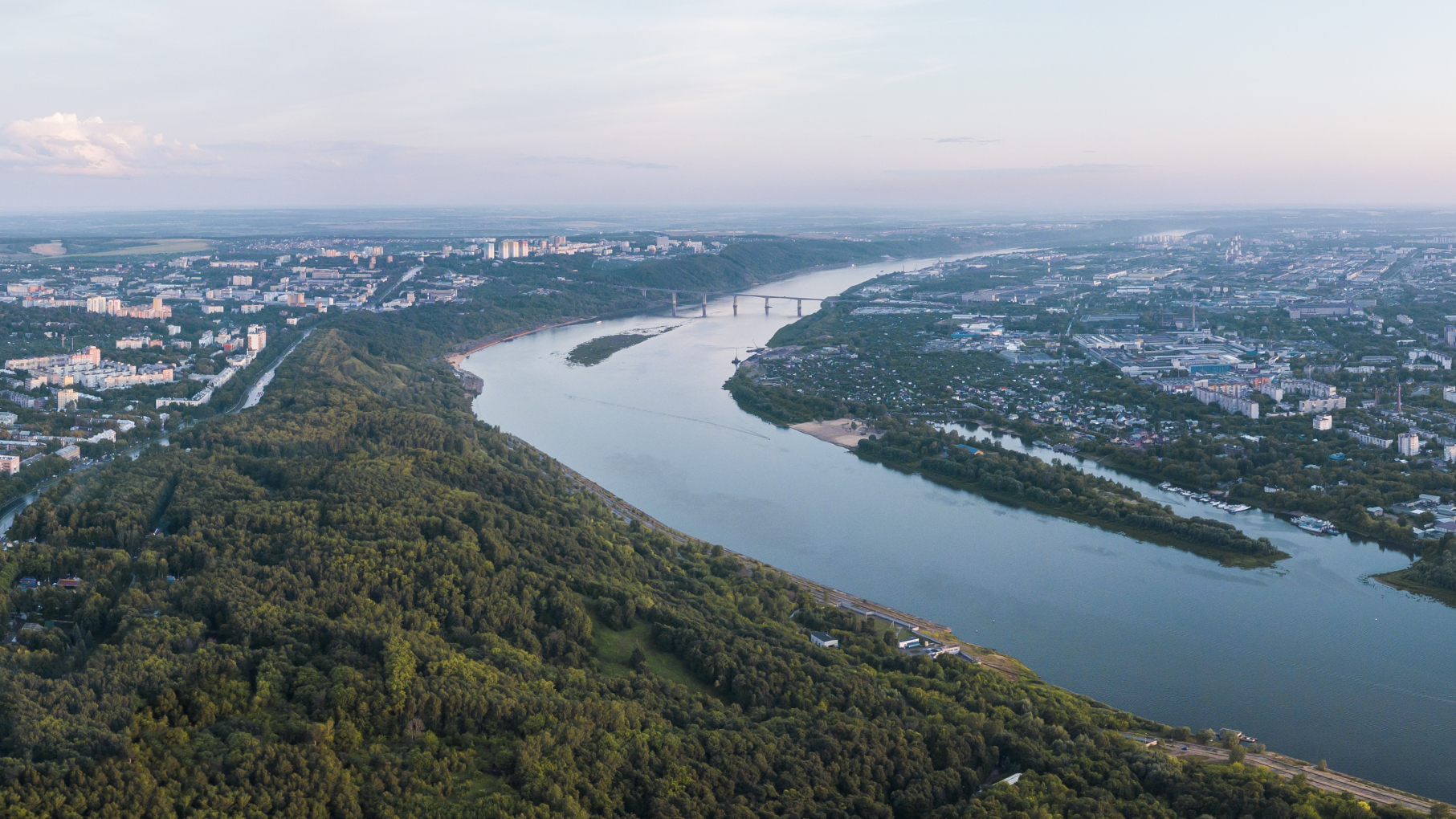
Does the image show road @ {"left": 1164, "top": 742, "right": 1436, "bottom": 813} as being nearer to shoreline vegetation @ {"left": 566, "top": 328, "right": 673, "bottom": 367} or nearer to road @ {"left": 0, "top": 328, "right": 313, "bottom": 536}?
road @ {"left": 0, "top": 328, "right": 313, "bottom": 536}

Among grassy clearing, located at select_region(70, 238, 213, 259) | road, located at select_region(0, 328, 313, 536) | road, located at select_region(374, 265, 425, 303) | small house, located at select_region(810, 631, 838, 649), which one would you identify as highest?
grassy clearing, located at select_region(70, 238, 213, 259)

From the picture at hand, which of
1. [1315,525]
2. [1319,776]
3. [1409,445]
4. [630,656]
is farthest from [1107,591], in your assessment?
[1409,445]

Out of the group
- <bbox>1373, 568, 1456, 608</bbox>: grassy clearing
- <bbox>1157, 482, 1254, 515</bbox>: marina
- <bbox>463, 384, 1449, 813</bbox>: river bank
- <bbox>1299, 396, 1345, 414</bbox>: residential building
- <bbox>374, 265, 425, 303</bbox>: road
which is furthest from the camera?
<bbox>374, 265, 425, 303</bbox>: road

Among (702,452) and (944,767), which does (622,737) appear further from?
(702,452)

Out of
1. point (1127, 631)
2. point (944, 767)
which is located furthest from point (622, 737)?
point (1127, 631)

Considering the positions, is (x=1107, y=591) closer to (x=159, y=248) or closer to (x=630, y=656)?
(x=630, y=656)

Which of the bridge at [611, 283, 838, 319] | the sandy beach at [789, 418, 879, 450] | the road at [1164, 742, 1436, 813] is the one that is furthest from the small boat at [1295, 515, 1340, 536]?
the bridge at [611, 283, 838, 319]
